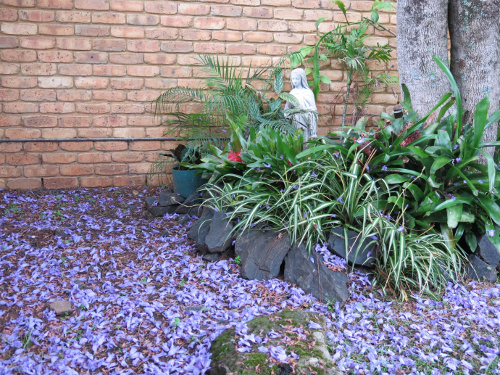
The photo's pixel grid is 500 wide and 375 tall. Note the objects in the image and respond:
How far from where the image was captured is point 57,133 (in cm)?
414

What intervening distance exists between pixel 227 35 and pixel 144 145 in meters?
1.30

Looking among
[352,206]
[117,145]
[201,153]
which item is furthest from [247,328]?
[117,145]

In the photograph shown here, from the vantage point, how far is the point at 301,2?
4.37 meters

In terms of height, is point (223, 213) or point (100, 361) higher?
point (223, 213)

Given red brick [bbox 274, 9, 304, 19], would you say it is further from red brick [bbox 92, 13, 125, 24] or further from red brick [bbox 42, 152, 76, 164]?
red brick [bbox 42, 152, 76, 164]

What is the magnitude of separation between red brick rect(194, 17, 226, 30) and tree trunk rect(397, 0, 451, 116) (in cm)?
179

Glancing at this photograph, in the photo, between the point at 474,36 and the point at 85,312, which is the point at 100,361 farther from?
the point at 474,36

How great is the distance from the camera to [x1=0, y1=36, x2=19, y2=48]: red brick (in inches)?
154

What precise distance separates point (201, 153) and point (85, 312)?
195 cm

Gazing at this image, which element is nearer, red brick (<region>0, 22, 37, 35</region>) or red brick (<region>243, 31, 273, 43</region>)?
red brick (<region>0, 22, 37, 35</region>)

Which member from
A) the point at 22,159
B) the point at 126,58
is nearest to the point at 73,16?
the point at 126,58

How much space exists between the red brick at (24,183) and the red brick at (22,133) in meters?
0.39

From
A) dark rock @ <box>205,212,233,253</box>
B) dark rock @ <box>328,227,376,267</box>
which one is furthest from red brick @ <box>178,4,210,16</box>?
dark rock @ <box>328,227,376,267</box>

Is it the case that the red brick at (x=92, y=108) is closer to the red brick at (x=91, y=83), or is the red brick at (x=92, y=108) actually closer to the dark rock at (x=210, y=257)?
the red brick at (x=91, y=83)
